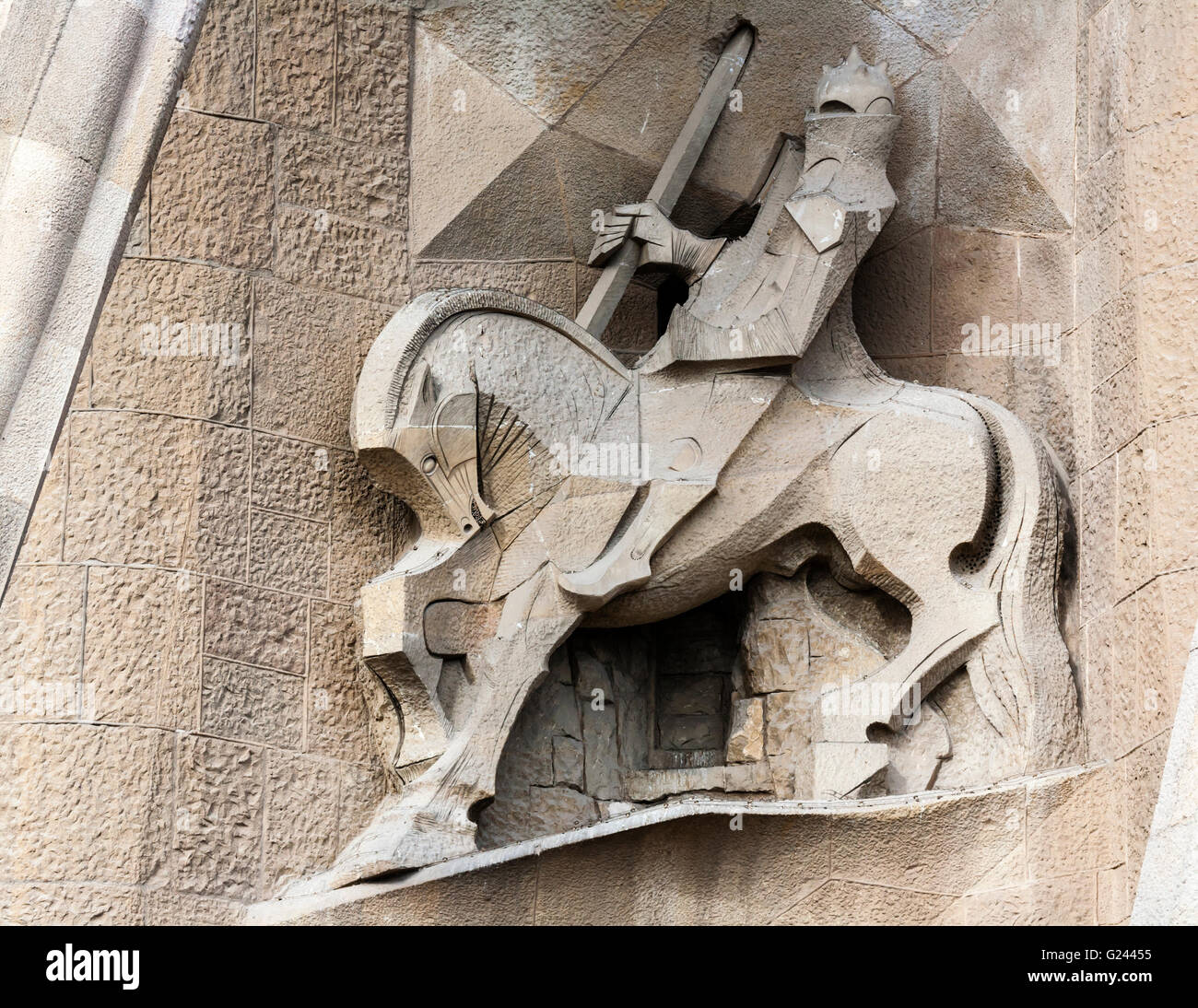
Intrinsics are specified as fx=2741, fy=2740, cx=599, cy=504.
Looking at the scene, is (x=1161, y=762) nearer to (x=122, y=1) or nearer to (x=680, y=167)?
(x=680, y=167)

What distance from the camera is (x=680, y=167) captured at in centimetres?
677

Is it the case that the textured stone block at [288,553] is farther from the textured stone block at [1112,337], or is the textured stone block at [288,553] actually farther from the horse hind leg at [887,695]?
the textured stone block at [1112,337]

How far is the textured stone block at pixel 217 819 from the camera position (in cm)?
595

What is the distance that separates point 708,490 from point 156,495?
4.14 ft

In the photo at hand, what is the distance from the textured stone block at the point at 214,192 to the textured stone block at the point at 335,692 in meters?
0.85

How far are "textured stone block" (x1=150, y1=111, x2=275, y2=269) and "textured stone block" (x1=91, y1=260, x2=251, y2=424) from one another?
0.06 meters

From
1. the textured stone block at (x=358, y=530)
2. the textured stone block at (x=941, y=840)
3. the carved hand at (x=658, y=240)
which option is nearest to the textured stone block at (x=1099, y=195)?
the carved hand at (x=658, y=240)

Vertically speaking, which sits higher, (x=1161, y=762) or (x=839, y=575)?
(x=839, y=575)

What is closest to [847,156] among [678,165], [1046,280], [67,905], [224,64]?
[678,165]

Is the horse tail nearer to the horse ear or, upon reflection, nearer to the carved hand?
the carved hand

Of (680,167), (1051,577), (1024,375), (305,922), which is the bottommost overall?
(305,922)

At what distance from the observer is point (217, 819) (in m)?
6.00

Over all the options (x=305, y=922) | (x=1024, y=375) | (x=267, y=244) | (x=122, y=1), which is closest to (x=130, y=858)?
(x=305, y=922)

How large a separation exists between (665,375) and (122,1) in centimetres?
153
